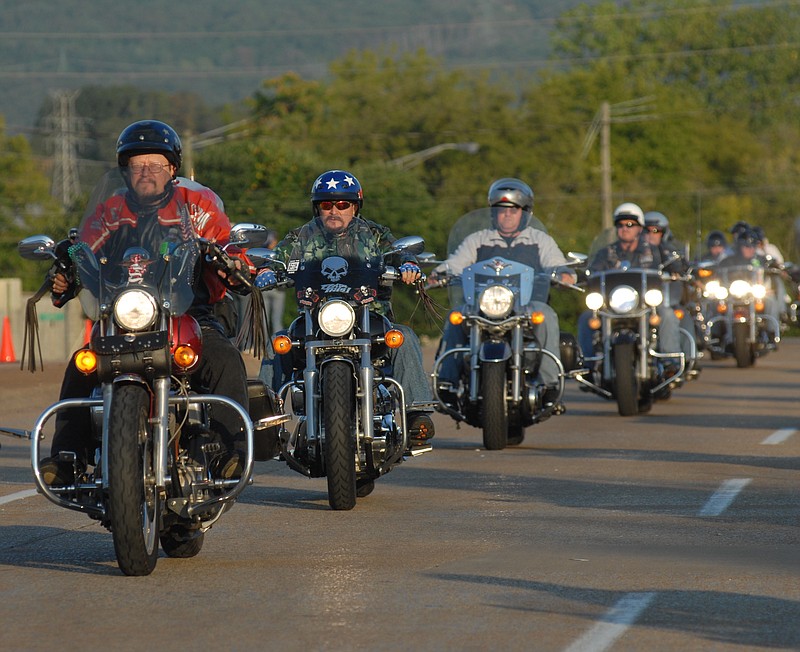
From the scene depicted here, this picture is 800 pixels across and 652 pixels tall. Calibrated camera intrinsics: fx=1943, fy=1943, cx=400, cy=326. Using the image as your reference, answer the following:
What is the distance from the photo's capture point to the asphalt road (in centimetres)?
688

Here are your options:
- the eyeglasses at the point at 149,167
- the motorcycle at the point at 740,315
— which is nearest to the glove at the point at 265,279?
the eyeglasses at the point at 149,167

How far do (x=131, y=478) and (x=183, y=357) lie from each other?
2.26ft

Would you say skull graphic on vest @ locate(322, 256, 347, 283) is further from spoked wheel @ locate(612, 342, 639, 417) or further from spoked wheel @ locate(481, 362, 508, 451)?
spoked wheel @ locate(612, 342, 639, 417)

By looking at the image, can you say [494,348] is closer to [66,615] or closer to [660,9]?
[66,615]

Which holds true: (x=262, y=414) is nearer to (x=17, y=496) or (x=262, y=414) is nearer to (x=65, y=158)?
(x=17, y=496)

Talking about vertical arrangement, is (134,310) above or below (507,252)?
below

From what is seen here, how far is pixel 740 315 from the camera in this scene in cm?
2648

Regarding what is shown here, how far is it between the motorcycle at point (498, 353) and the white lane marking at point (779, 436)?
1769 mm

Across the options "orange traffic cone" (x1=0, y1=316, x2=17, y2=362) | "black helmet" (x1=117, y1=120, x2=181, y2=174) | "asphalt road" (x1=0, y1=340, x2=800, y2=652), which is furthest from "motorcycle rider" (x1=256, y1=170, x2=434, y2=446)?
"orange traffic cone" (x1=0, y1=316, x2=17, y2=362)

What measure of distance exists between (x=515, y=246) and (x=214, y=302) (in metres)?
6.45

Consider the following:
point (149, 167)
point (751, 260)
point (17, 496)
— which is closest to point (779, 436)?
point (17, 496)

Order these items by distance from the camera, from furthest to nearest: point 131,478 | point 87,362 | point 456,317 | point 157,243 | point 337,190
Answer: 1. point 456,317
2. point 337,190
3. point 157,243
4. point 87,362
5. point 131,478

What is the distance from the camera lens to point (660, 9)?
119750mm

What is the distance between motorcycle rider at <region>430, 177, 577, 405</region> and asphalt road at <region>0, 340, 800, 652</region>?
109 cm
